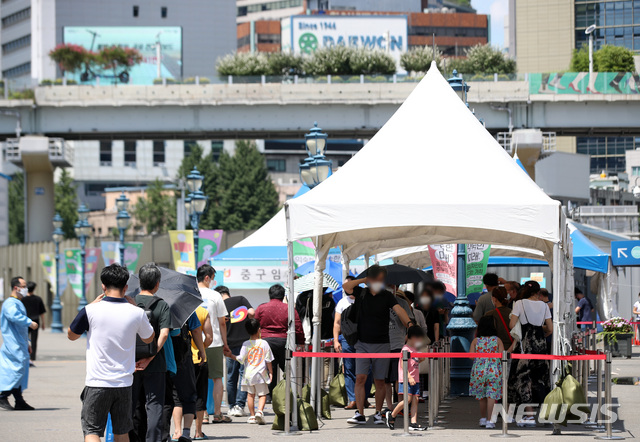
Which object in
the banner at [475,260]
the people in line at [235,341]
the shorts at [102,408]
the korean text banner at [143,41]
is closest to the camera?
the shorts at [102,408]

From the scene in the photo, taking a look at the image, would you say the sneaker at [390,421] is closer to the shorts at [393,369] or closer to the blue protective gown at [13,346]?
the shorts at [393,369]

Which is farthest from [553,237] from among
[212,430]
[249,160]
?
[249,160]

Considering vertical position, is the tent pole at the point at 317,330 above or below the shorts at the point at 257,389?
above

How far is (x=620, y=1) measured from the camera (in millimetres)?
151875

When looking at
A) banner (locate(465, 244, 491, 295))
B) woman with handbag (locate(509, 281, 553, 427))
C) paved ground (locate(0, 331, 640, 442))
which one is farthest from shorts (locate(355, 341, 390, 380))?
banner (locate(465, 244, 491, 295))

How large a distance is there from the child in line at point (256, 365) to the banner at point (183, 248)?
647 inches

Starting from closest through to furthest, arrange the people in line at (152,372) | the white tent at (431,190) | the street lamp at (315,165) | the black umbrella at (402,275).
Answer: the people in line at (152,372)
the white tent at (431,190)
the black umbrella at (402,275)
the street lamp at (315,165)

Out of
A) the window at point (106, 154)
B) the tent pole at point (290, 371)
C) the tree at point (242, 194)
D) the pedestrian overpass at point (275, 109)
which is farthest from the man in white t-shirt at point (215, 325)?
the window at point (106, 154)

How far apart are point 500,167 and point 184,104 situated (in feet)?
149

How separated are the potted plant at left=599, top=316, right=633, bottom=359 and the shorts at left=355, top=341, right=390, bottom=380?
48.5ft

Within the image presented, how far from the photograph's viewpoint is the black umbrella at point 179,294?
35.6 ft

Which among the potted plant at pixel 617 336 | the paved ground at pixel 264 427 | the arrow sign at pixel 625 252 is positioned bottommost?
the potted plant at pixel 617 336

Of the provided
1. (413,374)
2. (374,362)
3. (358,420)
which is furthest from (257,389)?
(413,374)

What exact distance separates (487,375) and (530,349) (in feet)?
Result: 3.08
